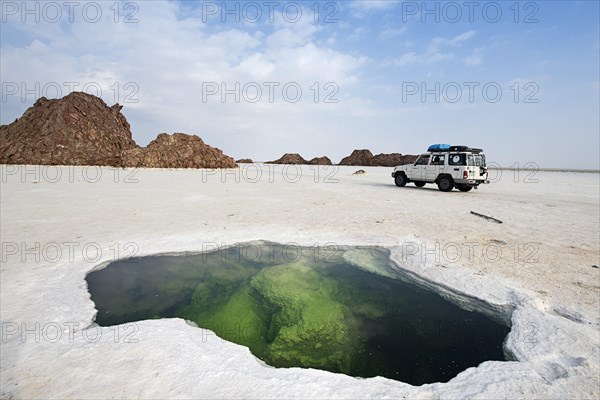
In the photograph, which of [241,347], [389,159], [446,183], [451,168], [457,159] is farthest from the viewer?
[389,159]

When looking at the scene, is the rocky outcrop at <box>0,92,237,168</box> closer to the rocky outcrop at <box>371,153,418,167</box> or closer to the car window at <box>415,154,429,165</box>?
the car window at <box>415,154,429,165</box>

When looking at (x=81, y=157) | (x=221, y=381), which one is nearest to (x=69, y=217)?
(x=221, y=381)

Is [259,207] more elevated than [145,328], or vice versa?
[259,207]

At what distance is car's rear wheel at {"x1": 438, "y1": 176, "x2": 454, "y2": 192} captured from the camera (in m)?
15.9

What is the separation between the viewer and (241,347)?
2.70 meters

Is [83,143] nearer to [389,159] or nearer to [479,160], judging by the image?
[479,160]

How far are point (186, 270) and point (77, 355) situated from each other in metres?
2.25

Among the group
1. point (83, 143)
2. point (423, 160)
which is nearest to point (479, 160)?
point (423, 160)

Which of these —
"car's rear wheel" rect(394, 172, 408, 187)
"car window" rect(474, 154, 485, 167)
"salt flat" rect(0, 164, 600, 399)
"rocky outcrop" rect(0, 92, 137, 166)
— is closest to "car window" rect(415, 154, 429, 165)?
"car's rear wheel" rect(394, 172, 408, 187)

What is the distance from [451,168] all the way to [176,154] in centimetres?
2956

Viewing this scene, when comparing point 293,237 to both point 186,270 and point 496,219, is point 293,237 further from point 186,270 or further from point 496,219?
point 496,219

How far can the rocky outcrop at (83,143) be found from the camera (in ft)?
105

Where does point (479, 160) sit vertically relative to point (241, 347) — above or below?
above

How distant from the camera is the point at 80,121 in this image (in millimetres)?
35562
